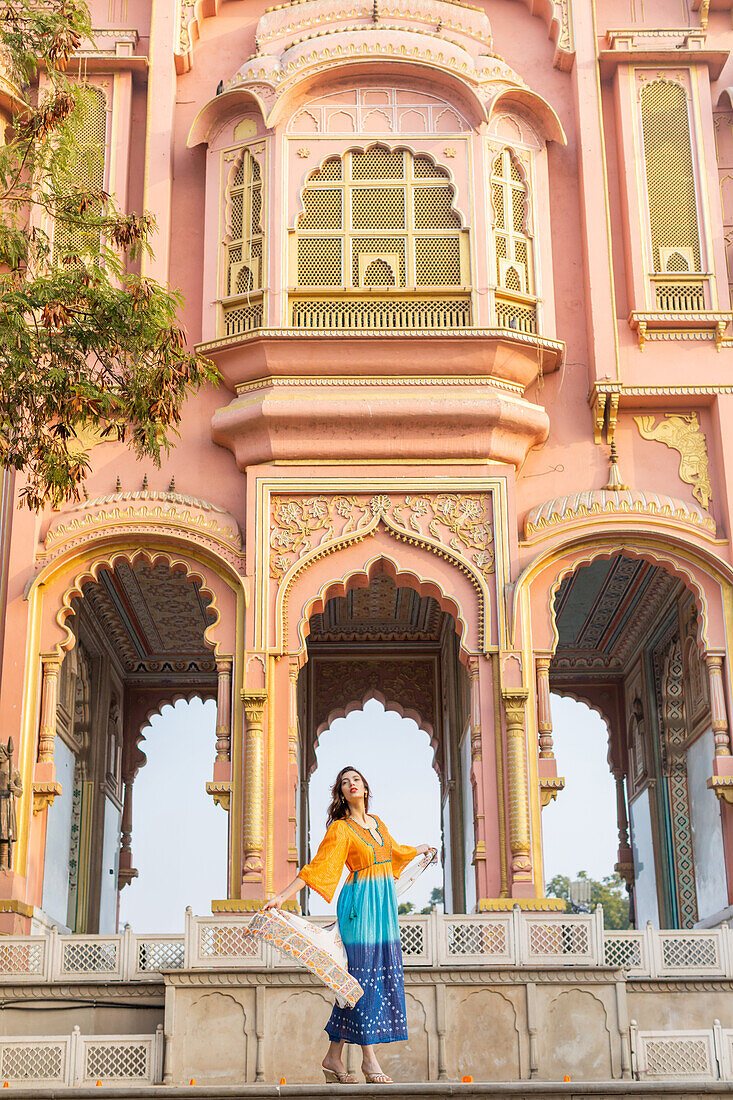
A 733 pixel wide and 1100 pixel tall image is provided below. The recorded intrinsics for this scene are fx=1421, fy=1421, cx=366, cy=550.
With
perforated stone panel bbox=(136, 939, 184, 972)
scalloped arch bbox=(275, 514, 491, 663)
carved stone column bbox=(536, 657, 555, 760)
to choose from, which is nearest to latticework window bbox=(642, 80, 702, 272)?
scalloped arch bbox=(275, 514, 491, 663)

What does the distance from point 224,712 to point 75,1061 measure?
4.11 meters

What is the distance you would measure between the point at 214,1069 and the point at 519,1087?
314 centimetres

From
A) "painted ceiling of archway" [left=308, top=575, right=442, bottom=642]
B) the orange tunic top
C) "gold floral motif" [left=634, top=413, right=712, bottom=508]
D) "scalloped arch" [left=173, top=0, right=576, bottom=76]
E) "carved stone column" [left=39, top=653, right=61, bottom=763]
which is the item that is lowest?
the orange tunic top

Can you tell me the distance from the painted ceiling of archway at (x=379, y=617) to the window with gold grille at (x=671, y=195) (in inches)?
170

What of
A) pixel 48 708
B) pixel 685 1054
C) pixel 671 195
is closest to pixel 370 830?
pixel 685 1054

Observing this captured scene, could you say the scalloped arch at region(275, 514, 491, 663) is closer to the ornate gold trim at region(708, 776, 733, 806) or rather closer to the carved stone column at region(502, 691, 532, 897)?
the carved stone column at region(502, 691, 532, 897)

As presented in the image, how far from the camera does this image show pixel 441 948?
1027 cm

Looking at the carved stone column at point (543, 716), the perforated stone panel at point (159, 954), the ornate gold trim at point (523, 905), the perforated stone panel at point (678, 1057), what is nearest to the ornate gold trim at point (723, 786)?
the carved stone column at point (543, 716)

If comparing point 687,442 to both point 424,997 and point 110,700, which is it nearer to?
point 424,997

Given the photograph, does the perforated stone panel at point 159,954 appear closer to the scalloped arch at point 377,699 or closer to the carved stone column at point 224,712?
the carved stone column at point 224,712

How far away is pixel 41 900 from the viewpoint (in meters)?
12.6

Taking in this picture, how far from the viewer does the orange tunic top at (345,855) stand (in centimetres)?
720

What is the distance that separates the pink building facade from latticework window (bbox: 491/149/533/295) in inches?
1.4

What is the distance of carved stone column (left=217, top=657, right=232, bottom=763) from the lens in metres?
12.3
